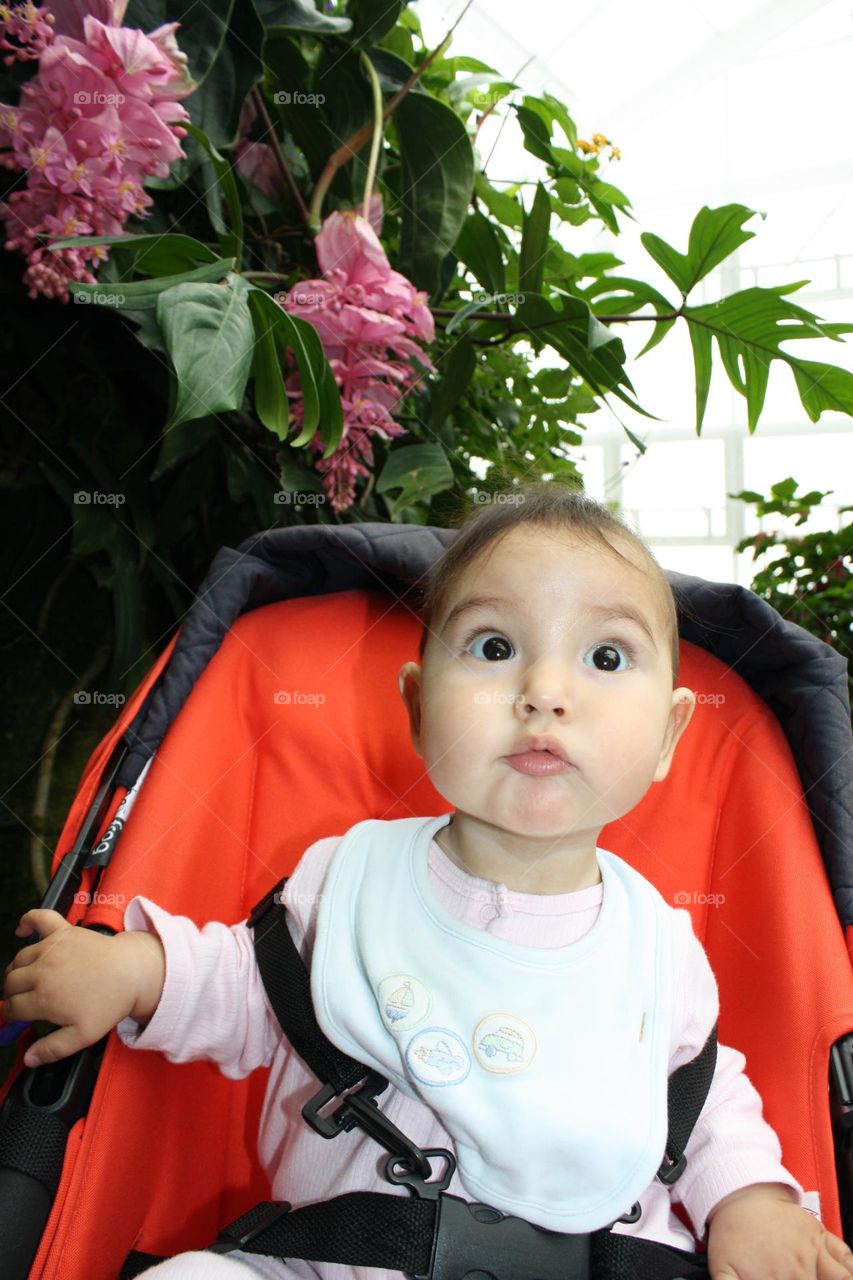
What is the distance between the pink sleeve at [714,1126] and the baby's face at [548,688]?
0.47 ft

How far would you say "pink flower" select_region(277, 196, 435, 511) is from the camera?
2.88 feet

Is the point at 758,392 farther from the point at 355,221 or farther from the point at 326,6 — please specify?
the point at 326,6

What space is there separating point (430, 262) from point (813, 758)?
647 mm

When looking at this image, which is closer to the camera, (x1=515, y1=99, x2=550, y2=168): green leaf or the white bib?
the white bib

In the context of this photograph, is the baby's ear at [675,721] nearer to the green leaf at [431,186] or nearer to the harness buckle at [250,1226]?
the harness buckle at [250,1226]

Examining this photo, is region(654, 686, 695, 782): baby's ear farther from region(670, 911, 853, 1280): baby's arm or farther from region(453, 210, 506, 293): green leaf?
region(453, 210, 506, 293): green leaf

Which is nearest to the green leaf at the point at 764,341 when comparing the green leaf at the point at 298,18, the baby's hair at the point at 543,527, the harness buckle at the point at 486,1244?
the baby's hair at the point at 543,527

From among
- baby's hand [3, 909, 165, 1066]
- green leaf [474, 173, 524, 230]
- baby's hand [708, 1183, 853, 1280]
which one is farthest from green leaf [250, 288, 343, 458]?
baby's hand [708, 1183, 853, 1280]

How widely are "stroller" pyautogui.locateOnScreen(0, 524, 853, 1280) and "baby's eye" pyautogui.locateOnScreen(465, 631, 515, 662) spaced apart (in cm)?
19

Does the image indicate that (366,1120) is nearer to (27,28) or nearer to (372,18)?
(27,28)

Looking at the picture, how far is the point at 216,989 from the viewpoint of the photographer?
0.68 metres

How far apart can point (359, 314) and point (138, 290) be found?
0.22m

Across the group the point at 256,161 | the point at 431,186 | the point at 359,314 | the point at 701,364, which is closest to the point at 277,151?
the point at 256,161

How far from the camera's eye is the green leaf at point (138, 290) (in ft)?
2.24
